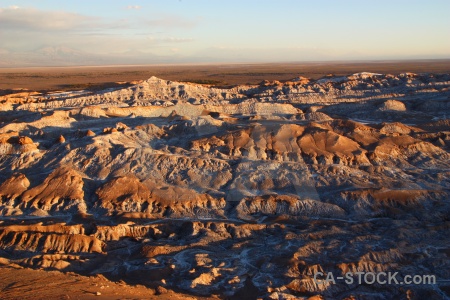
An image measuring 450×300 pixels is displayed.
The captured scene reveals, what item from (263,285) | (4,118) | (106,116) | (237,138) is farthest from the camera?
(4,118)

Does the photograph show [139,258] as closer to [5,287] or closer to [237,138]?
[5,287]

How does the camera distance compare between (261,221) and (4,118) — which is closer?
(261,221)

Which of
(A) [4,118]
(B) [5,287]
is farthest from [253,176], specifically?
(A) [4,118]

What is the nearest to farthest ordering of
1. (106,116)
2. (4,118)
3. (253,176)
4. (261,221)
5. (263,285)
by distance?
(263,285)
(261,221)
(253,176)
(106,116)
(4,118)

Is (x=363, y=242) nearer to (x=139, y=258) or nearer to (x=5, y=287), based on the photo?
(x=139, y=258)

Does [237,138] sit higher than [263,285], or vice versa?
[237,138]

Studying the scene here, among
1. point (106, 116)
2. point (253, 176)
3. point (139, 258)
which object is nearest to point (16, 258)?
point (139, 258)
